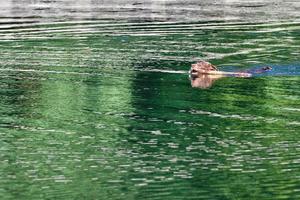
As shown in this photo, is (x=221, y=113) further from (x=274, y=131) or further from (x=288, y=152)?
(x=288, y=152)

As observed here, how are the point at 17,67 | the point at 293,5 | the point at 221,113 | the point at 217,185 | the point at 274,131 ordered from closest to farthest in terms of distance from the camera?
the point at 217,185, the point at 274,131, the point at 221,113, the point at 17,67, the point at 293,5

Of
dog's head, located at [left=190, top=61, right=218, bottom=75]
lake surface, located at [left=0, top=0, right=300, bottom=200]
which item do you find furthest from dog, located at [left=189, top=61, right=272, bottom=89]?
lake surface, located at [left=0, top=0, right=300, bottom=200]

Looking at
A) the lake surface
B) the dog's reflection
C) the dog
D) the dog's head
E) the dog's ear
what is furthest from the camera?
the dog's ear

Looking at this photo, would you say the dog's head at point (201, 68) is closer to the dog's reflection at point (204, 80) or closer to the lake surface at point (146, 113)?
the dog's reflection at point (204, 80)

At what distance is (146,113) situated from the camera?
42.1 metres

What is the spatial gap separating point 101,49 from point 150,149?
86.7ft

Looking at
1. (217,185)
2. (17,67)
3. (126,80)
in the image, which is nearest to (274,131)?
(217,185)

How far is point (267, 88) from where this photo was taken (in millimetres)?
47312

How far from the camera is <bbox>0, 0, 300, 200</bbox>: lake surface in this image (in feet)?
102

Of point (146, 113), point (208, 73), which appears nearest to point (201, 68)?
point (208, 73)

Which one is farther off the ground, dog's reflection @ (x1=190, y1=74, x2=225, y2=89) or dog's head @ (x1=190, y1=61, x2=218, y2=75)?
dog's head @ (x1=190, y1=61, x2=218, y2=75)

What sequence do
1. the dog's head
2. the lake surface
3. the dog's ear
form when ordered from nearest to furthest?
1. the lake surface
2. the dog's head
3. the dog's ear

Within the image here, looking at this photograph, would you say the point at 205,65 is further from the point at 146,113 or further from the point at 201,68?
the point at 146,113

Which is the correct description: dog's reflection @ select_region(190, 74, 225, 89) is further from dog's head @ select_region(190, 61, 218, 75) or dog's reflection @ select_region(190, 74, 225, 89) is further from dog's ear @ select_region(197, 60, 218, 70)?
dog's ear @ select_region(197, 60, 218, 70)
